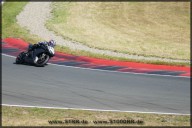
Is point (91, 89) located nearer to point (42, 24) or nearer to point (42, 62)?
point (42, 62)

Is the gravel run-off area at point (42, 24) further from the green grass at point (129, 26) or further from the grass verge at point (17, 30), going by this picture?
the green grass at point (129, 26)

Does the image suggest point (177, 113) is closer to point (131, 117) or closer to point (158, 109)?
point (158, 109)

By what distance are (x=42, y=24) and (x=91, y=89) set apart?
14563 mm

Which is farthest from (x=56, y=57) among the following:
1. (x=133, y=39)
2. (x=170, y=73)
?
(x=133, y=39)

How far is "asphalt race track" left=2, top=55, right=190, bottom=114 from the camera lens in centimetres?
1409

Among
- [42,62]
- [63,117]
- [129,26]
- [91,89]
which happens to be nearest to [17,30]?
[129,26]

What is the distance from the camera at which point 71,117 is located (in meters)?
12.4

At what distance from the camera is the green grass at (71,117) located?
11.8 meters

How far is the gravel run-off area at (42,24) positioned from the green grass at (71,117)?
9366mm

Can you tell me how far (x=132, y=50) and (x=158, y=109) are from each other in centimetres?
1044

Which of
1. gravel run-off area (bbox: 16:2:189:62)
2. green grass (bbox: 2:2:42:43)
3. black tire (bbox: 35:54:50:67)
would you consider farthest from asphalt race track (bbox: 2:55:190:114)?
green grass (bbox: 2:2:42:43)

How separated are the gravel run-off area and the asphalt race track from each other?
175 inches

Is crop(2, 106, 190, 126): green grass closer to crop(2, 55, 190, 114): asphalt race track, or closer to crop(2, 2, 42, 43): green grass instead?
crop(2, 55, 190, 114): asphalt race track

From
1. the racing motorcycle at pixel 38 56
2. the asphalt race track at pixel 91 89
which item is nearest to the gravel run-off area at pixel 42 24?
the asphalt race track at pixel 91 89
